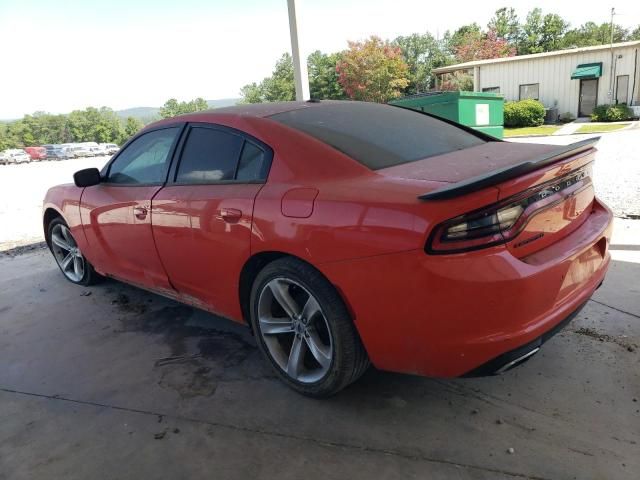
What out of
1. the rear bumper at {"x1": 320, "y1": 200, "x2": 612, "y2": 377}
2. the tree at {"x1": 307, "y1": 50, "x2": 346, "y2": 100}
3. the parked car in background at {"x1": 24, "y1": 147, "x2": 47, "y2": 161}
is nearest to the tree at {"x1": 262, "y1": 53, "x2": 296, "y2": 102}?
the tree at {"x1": 307, "y1": 50, "x2": 346, "y2": 100}

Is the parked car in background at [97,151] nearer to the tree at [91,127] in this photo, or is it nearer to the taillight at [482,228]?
the tree at [91,127]

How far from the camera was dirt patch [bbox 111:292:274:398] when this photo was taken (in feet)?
9.70

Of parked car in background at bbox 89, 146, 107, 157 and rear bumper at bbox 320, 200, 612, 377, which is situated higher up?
rear bumper at bbox 320, 200, 612, 377

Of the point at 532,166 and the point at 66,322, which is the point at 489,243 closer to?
the point at 532,166

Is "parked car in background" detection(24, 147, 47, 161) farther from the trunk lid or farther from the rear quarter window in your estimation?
the trunk lid

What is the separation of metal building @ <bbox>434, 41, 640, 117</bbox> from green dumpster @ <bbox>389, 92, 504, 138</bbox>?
18.9m

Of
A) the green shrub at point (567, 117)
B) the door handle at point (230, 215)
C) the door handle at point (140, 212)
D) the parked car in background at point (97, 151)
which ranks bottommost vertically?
the parked car in background at point (97, 151)

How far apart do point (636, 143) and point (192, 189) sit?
13.7 m

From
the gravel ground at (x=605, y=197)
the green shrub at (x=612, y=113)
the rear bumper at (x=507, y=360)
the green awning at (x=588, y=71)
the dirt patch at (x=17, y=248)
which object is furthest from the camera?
the green awning at (x=588, y=71)

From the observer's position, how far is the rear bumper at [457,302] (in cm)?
193

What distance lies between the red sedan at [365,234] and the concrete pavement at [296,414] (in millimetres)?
282

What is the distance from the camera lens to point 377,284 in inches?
83.6

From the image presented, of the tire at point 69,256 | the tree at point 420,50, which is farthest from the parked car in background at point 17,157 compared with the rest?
the tire at point 69,256

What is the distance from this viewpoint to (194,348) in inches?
133
